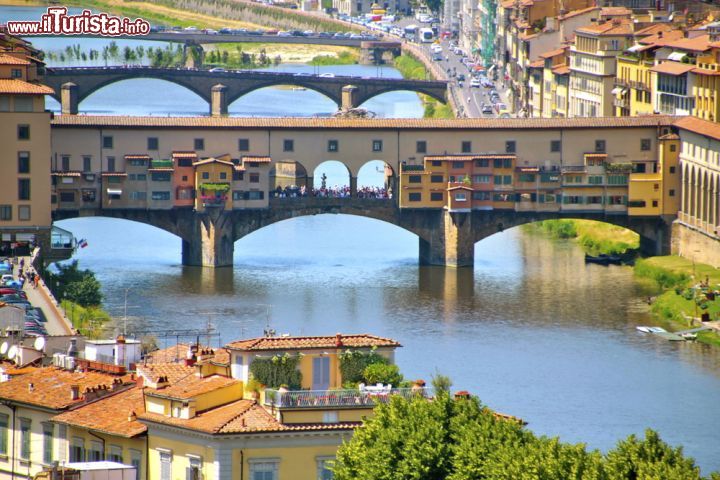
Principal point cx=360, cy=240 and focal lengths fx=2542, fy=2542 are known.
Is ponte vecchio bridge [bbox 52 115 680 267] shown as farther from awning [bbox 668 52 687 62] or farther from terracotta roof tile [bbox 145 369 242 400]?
terracotta roof tile [bbox 145 369 242 400]

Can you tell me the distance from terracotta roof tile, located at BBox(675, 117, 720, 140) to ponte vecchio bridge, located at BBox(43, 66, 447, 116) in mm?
44172

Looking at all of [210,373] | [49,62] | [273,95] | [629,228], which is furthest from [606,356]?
[49,62]

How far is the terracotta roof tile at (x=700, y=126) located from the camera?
9075 cm

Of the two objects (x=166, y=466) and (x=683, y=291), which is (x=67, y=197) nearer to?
(x=683, y=291)

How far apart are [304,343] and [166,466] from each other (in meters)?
4.08

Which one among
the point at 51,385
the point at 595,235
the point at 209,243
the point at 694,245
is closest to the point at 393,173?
the point at 209,243

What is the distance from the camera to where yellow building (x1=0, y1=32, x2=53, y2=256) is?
85125mm

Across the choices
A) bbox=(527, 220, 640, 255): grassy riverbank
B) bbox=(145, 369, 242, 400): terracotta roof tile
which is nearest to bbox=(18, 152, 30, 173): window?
bbox=(527, 220, 640, 255): grassy riverbank

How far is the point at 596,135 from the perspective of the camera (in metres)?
95.1

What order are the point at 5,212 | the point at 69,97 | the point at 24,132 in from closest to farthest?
the point at 24,132
the point at 5,212
the point at 69,97

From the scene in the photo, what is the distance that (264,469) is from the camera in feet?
127

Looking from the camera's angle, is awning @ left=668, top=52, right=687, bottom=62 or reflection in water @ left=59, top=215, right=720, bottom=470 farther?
awning @ left=668, top=52, right=687, bottom=62

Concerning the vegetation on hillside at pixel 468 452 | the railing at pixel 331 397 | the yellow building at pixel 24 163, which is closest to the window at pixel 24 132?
the yellow building at pixel 24 163

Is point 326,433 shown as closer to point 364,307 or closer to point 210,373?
point 210,373
